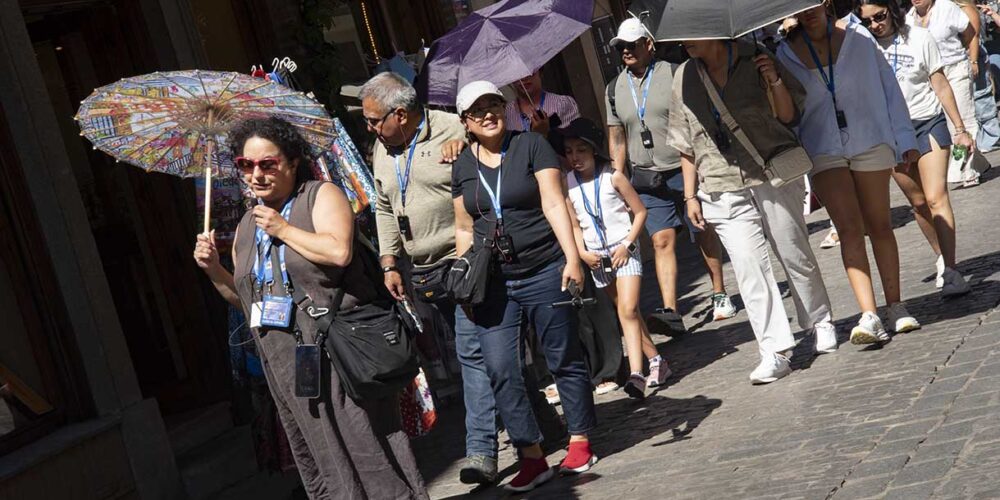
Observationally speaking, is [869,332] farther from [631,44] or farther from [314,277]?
[314,277]

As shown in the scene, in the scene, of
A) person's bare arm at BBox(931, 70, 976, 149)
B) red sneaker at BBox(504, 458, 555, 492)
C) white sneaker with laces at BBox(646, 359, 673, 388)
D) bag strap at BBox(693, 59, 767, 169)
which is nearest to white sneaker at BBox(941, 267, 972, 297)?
person's bare arm at BBox(931, 70, 976, 149)

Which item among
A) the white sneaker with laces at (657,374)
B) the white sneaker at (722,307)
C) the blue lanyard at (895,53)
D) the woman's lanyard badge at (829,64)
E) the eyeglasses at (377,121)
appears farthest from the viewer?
the white sneaker at (722,307)

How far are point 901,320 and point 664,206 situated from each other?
241 cm

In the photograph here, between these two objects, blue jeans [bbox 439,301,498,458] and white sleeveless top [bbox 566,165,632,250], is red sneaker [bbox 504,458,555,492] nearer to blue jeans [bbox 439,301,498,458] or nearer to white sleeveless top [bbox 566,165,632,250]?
blue jeans [bbox 439,301,498,458]

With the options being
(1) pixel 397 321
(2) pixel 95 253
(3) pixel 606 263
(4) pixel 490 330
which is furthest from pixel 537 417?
(2) pixel 95 253

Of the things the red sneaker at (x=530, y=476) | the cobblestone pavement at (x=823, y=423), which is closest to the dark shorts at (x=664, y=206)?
the cobblestone pavement at (x=823, y=423)

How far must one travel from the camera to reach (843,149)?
782 centimetres

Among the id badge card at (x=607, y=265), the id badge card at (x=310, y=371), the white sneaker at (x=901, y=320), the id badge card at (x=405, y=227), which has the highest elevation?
the id badge card at (x=405, y=227)

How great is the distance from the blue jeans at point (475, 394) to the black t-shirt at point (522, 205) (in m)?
0.49

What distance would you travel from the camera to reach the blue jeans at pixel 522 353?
7.03 meters

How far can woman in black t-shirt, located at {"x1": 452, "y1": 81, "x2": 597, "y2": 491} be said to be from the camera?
7.01 meters

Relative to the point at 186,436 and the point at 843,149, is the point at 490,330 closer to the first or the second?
the point at 843,149

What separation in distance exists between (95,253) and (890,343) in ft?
14.0

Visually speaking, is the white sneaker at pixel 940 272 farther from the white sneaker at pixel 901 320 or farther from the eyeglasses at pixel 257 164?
the eyeglasses at pixel 257 164
